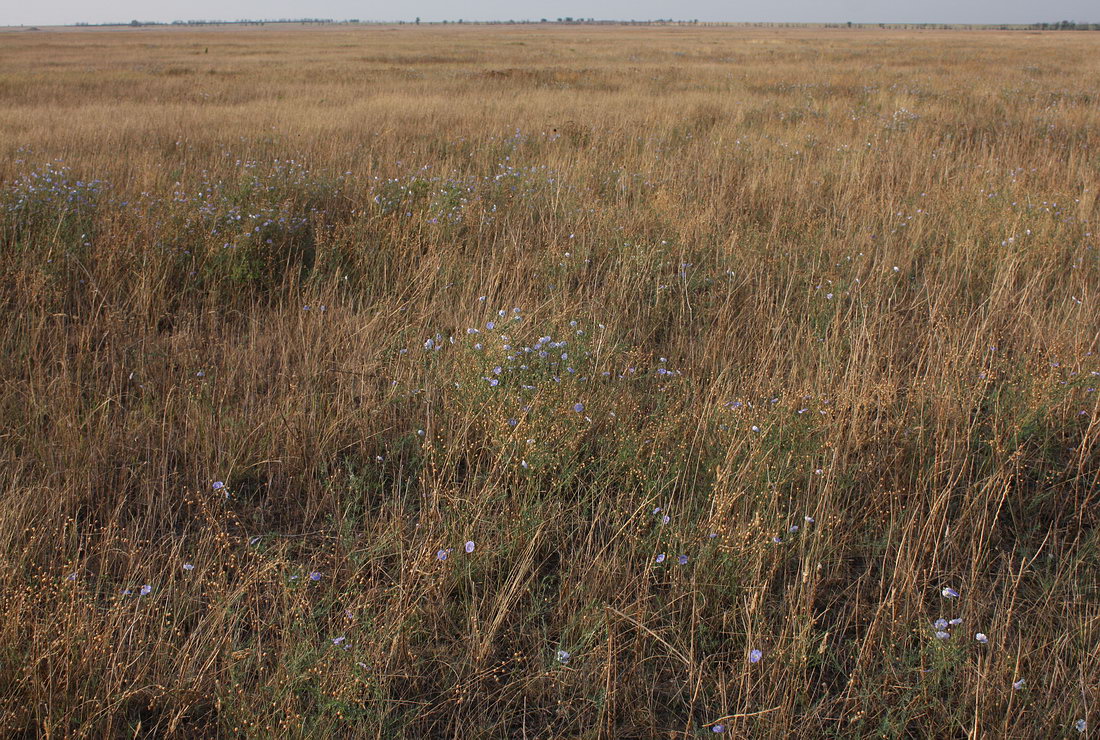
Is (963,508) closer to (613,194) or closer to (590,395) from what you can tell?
(590,395)

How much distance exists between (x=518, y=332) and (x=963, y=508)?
2.00 meters

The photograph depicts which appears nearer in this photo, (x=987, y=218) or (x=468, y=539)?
(x=468, y=539)

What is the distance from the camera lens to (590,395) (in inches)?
118

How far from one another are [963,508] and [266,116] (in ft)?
36.6

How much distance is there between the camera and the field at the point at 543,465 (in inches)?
70.7

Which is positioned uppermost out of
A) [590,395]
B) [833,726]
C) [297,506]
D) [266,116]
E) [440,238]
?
[266,116]

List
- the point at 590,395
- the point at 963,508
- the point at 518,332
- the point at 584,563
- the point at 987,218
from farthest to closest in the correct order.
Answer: the point at 987,218, the point at 518,332, the point at 590,395, the point at 963,508, the point at 584,563

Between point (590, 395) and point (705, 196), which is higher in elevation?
point (705, 196)

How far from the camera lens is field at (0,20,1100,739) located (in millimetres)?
1797

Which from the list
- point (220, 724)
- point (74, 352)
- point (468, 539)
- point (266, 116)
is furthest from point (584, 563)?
point (266, 116)

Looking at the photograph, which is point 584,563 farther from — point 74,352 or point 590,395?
point 74,352

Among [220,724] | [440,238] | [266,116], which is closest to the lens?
[220,724]

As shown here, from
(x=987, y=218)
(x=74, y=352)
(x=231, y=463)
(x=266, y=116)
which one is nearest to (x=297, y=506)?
(x=231, y=463)

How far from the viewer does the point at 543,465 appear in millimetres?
2551
